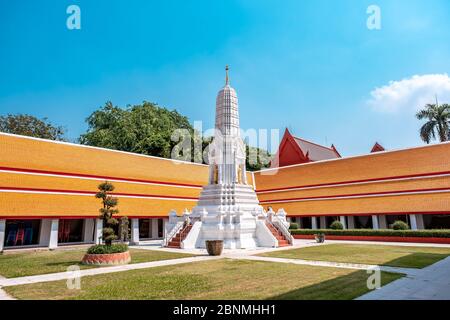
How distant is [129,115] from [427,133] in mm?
39112

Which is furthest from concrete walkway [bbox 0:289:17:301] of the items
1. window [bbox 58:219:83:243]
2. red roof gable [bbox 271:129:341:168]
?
red roof gable [bbox 271:129:341:168]

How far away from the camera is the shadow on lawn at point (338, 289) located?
272 inches

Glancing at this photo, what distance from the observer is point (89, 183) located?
23.4m

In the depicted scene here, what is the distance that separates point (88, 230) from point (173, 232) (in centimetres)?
857

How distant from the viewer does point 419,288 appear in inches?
297

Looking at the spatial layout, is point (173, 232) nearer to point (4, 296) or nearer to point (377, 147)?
point (4, 296)

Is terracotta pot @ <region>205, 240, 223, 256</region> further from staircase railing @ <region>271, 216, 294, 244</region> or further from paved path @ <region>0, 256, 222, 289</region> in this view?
staircase railing @ <region>271, 216, 294, 244</region>

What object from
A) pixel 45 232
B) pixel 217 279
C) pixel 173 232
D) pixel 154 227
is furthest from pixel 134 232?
pixel 217 279

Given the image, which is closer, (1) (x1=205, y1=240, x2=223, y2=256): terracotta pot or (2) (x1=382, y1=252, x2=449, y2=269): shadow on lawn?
(2) (x1=382, y1=252, x2=449, y2=269): shadow on lawn

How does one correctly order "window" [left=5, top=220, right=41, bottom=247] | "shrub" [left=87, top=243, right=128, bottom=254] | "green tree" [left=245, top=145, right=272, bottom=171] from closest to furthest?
"shrub" [left=87, top=243, right=128, bottom=254] → "window" [left=5, top=220, right=41, bottom=247] → "green tree" [left=245, top=145, right=272, bottom=171]

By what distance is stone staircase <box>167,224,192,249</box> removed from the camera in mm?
19938

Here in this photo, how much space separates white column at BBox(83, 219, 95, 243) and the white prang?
725cm
